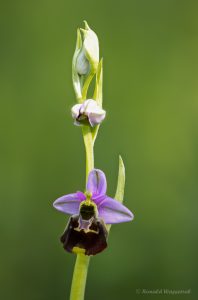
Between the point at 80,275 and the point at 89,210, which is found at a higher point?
the point at 89,210

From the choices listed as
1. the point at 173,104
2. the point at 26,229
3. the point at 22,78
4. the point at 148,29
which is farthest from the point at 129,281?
the point at 148,29

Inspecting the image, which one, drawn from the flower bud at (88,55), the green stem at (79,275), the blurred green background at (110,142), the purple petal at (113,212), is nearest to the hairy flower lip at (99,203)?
the purple petal at (113,212)

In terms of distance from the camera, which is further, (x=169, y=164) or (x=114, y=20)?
(x=114, y=20)

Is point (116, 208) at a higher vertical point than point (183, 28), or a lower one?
lower

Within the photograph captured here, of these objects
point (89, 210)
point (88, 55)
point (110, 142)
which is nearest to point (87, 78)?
point (88, 55)

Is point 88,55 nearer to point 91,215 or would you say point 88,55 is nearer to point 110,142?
point 91,215

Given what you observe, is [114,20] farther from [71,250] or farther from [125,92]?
[71,250]

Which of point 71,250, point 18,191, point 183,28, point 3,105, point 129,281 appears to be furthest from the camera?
point 183,28
